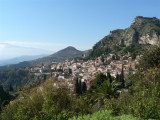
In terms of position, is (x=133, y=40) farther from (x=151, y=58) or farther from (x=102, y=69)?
(x=151, y=58)

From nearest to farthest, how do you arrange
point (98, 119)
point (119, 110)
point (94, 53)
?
point (98, 119)
point (119, 110)
point (94, 53)

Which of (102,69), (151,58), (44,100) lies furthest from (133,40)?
(44,100)

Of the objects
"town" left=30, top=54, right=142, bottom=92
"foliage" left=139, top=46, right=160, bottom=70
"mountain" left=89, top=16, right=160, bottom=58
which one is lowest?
"town" left=30, top=54, right=142, bottom=92

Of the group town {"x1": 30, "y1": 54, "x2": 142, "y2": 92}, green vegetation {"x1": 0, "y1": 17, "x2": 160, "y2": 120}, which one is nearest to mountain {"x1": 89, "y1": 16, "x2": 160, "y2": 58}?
town {"x1": 30, "y1": 54, "x2": 142, "y2": 92}

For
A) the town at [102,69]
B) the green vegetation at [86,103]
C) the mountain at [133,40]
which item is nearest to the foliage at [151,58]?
the green vegetation at [86,103]

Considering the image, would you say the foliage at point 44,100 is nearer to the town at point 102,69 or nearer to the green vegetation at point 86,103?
the green vegetation at point 86,103

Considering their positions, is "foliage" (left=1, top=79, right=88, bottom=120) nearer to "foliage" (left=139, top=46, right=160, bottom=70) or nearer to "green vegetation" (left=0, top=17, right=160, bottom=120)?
"green vegetation" (left=0, top=17, right=160, bottom=120)

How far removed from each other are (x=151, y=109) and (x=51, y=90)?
5.23m

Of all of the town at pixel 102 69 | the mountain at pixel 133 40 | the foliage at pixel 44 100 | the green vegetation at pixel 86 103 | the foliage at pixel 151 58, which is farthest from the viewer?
the mountain at pixel 133 40

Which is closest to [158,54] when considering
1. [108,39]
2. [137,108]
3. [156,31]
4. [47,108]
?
[137,108]

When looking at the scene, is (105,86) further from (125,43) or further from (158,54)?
(125,43)

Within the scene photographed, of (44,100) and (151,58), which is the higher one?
(151,58)

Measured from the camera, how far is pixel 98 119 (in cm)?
472

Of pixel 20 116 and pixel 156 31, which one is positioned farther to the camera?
pixel 156 31
